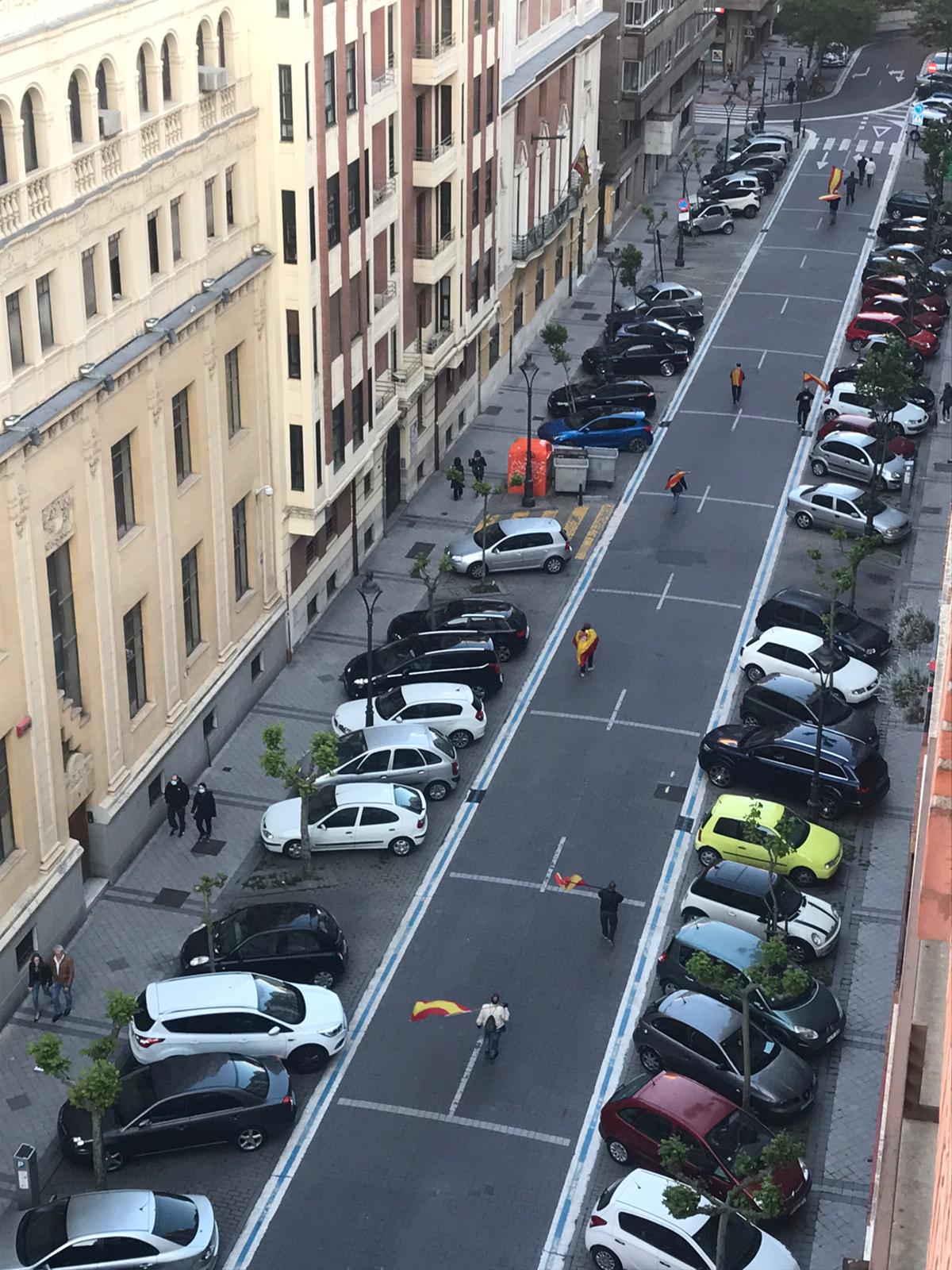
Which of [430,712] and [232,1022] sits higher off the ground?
[232,1022]

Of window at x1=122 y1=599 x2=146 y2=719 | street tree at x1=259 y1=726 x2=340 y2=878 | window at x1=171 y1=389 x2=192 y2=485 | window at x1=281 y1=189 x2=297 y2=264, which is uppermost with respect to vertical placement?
window at x1=281 y1=189 x2=297 y2=264

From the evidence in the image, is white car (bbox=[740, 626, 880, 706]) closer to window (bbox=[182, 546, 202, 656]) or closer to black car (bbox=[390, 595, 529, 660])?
black car (bbox=[390, 595, 529, 660])


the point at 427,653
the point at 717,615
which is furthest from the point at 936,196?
the point at 427,653

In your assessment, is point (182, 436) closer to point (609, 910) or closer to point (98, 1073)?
point (609, 910)

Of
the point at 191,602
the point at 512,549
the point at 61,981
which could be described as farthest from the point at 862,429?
the point at 61,981

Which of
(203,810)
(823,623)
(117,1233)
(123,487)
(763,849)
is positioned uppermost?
(123,487)

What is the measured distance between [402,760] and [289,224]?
15.0m

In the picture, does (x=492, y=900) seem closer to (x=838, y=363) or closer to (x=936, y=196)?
(x=838, y=363)

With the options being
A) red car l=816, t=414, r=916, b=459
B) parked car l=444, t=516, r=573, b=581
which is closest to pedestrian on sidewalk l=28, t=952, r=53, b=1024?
parked car l=444, t=516, r=573, b=581

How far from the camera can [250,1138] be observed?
35.2 m

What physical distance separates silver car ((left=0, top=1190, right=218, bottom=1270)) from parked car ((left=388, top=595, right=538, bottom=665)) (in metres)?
23.4

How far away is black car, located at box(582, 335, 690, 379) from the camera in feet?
251

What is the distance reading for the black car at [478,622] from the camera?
175ft

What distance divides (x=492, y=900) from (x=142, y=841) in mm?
9139
